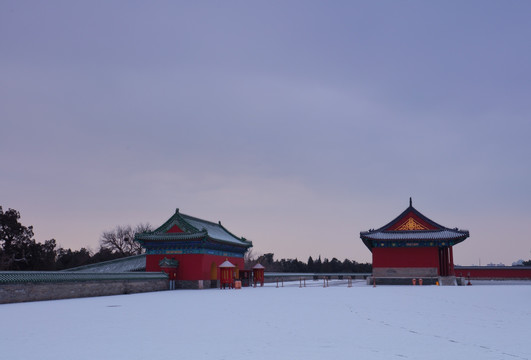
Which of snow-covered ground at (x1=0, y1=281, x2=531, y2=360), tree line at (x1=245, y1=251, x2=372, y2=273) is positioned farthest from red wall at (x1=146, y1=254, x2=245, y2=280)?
tree line at (x1=245, y1=251, x2=372, y2=273)

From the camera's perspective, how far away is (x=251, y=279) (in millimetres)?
43719

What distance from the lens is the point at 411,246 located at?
42.5 meters

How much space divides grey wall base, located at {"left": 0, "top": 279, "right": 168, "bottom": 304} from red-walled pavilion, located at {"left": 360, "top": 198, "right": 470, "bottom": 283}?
72.0ft

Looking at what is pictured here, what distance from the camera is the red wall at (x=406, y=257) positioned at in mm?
42125

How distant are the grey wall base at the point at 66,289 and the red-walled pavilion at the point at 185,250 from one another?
5828 millimetres

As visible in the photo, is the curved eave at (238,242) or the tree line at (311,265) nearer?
the curved eave at (238,242)

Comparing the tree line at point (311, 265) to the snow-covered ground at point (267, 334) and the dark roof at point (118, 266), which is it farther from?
the snow-covered ground at point (267, 334)

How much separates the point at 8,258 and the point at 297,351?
4348 centimetres

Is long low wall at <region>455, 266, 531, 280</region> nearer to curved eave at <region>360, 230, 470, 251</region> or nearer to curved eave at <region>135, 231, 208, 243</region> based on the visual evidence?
curved eave at <region>360, 230, 470, 251</region>

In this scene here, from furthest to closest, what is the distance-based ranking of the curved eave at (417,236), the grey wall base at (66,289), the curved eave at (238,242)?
the curved eave at (417,236) → the curved eave at (238,242) → the grey wall base at (66,289)

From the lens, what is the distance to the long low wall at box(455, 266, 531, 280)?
56.5 meters

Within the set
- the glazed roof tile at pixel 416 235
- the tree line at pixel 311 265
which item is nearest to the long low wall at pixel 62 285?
the glazed roof tile at pixel 416 235

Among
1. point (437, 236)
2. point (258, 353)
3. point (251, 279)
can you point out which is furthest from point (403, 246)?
point (258, 353)

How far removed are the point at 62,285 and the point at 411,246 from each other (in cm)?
3055
